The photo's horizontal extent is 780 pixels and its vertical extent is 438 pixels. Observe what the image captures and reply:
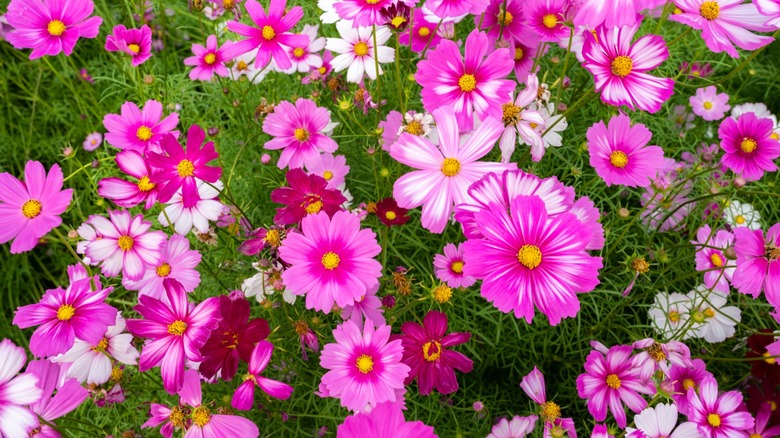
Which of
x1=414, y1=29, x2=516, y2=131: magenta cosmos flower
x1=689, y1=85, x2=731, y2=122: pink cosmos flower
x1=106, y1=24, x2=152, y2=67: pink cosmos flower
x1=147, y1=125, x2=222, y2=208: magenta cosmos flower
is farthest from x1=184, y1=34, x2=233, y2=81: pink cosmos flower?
x1=689, y1=85, x2=731, y2=122: pink cosmos flower

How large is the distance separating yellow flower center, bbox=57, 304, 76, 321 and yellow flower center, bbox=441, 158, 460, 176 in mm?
625

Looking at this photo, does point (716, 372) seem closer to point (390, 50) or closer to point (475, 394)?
point (475, 394)

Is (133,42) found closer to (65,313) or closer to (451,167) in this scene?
(65,313)

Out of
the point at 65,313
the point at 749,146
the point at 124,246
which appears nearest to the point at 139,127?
the point at 124,246

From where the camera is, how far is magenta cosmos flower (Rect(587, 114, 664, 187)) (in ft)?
3.21

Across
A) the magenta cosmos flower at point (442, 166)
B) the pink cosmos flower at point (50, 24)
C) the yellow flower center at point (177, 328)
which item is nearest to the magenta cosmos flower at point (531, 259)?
the magenta cosmos flower at point (442, 166)

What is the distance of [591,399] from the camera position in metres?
0.99

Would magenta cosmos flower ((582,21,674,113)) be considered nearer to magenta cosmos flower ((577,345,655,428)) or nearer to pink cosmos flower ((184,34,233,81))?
magenta cosmos flower ((577,345,655,428))

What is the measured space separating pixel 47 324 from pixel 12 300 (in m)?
1.08

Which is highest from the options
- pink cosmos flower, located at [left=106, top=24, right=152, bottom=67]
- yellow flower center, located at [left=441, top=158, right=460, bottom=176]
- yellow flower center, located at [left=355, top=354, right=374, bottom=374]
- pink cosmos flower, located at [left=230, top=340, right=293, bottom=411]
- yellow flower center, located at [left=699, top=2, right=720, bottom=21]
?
yellow flower center, located at [left=699, top=2, right=720, bottom=21]

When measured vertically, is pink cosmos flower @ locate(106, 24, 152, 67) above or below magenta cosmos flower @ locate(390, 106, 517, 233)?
above

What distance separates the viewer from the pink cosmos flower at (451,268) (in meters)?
0.96

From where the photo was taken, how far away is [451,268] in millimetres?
986

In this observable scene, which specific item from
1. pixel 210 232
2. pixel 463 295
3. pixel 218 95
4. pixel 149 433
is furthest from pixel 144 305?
pixel 218 95
